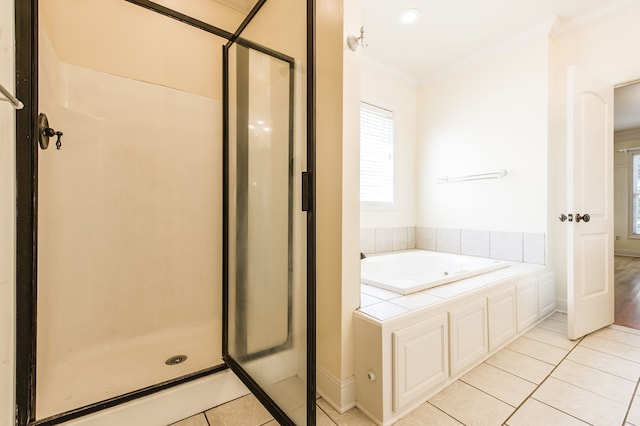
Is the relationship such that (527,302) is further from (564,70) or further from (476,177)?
(564,70)

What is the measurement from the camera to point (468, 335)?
5.26 ft

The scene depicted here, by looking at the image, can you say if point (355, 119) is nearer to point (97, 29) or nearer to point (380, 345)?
point (380, 345)

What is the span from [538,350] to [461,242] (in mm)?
1262

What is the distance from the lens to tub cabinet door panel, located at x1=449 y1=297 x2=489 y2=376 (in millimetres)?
1509

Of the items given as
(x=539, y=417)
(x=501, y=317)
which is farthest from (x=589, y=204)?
(x=539, y=417)

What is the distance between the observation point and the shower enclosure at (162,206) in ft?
3.82

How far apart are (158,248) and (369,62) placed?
2.66m

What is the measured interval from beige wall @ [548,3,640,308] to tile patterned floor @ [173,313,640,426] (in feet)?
3.05

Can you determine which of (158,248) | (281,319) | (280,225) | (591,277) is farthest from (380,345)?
(591,277)

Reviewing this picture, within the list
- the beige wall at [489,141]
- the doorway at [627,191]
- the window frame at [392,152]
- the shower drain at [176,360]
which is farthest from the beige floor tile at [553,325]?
the doorway at [627,191]

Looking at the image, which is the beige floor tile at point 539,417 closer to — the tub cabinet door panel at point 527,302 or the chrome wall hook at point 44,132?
the tub cabinet door panel at point 527,302

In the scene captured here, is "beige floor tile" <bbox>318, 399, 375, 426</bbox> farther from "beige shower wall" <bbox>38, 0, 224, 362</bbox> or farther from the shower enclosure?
"beige shower wall" <bbox>38, 0, 224, 362</bbox>

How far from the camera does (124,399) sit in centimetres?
124
